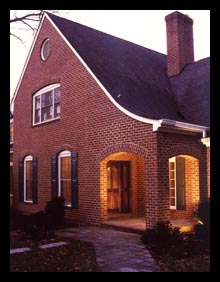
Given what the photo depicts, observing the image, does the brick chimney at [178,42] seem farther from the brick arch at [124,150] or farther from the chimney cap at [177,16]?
the brick arch at [124,150]

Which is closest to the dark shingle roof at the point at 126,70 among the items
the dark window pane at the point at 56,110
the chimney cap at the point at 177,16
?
the chimney cap at the point at 177,16

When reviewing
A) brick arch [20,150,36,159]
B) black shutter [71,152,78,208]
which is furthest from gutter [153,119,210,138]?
brick arch [20,150,36,159]

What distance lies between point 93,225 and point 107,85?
462 cm

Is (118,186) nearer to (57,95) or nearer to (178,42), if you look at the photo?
(57,95)

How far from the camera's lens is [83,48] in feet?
42.5

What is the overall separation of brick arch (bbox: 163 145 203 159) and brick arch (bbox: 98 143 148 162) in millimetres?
623

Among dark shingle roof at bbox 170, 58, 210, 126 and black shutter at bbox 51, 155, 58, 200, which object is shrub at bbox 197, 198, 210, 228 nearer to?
dark shingle roof at bbox 170, 58, 210, 126

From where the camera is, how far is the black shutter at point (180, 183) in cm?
1147

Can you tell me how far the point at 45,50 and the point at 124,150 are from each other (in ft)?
22.9

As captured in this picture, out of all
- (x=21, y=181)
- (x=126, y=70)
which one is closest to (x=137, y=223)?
(x=126, y=70)

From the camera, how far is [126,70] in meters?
13.1

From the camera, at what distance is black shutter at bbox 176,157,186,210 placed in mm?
11469

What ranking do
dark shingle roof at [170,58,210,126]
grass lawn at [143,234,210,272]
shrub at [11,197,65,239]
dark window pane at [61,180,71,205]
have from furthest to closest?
dark window pane at [61,180,71,205] < dark shingle roof at [170,58,210,126] < shrub at [11,197,65,239] < grass lawn at [143,234,210,272]
